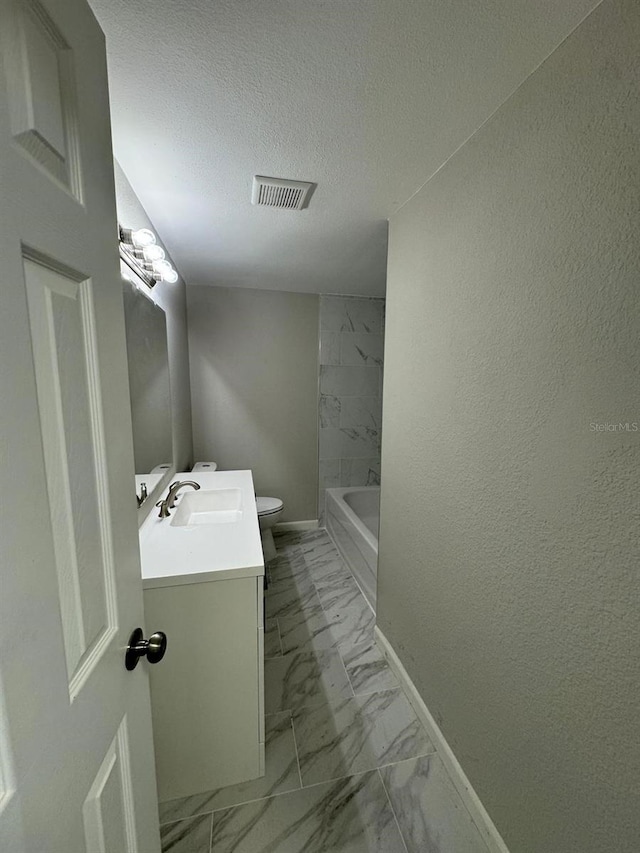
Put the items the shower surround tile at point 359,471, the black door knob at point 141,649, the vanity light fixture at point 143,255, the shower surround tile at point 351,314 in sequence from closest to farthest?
the black door knob at point 141,649 < the vanity light fixture at point 143,255 < the shower surround tile at point 351,314 < the shower surround tile at point 359,471

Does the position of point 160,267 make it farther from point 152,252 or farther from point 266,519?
point 266,519

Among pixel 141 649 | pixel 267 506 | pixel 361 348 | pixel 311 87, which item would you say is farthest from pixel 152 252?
pixel 361 348

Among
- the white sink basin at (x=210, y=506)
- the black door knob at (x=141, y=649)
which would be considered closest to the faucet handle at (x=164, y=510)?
the white sink basin at (x=210, y=506)

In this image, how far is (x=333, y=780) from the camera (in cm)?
124

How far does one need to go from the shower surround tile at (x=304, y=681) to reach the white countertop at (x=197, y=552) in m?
0.85

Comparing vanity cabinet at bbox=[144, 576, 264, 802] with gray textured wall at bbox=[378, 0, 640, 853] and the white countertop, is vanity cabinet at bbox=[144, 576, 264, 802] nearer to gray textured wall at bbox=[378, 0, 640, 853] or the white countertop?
A: the white countertop

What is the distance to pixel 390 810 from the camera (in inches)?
45.3

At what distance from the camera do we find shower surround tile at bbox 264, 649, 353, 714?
5.08ft

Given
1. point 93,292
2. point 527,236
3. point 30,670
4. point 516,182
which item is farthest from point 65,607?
point 516,182

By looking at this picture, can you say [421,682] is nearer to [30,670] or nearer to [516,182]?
[30,670]

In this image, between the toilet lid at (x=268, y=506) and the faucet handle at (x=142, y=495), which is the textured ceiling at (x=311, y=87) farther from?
the toilet lid at (x=268, y=506)

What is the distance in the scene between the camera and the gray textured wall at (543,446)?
0.69m

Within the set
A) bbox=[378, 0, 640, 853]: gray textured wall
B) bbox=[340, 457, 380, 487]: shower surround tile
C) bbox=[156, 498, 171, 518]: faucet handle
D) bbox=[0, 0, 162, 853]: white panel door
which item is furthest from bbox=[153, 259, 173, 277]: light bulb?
bbox=[340, 457, 380, 487]: shower surround tile

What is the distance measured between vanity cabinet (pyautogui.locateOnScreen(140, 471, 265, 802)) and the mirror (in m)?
0.44
